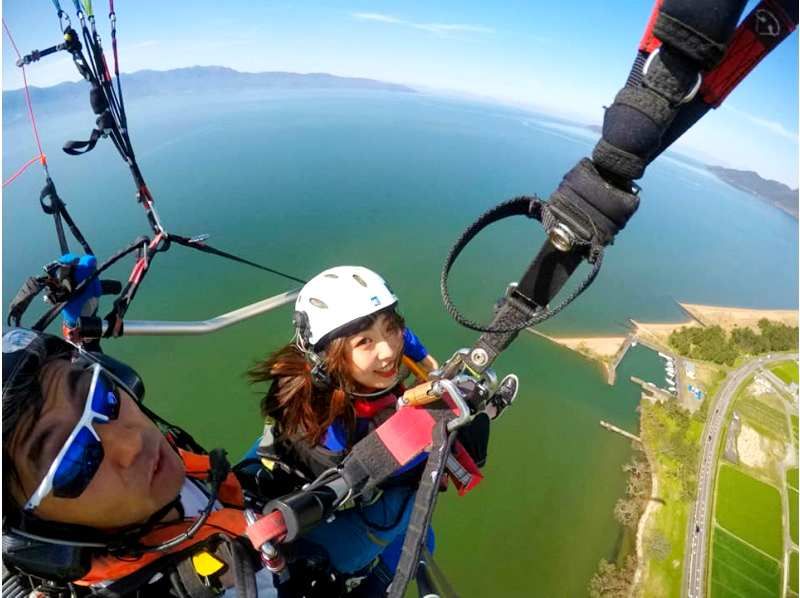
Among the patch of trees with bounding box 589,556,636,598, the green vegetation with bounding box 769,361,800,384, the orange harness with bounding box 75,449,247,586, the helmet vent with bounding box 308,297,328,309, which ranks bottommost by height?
the patch of trees with bounding box 589,556,636,598

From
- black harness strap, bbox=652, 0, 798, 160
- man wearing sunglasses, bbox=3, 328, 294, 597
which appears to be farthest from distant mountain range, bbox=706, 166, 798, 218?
man wearing sunglasses, bbox=3, 328, 294, 597

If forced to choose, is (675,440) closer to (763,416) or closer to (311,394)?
(763,416)

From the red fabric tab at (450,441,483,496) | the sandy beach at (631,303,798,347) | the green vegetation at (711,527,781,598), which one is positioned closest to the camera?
the red fabric tab at (450,441,483,496)

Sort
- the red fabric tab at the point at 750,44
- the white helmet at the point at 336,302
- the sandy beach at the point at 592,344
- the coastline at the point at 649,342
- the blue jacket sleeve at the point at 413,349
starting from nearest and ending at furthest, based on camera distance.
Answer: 1. the red fabric tab at the point at 750,44
2. the white helmet at the point at 336,302
3. the blue jacket sleeve at the point at 413,349
4. the coastline at the point at 649,342
5. the sandy beach at the point at 592,344

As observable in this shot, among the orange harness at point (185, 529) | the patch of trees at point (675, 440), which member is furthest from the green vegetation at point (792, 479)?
the orange harness at point (185, 529)

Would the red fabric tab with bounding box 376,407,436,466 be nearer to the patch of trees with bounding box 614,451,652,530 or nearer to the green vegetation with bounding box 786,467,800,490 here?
the patch of trees with bounding box 614,451,652,530

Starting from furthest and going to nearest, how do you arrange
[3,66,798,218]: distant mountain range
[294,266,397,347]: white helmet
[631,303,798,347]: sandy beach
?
[3,66,798,218]: distant mountain range, [631,303,798,347]: sandy beach, [294,266,397,347]: white helmet

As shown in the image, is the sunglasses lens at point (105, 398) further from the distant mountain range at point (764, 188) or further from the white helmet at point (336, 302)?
the distant mountain range at point (764, 188)
